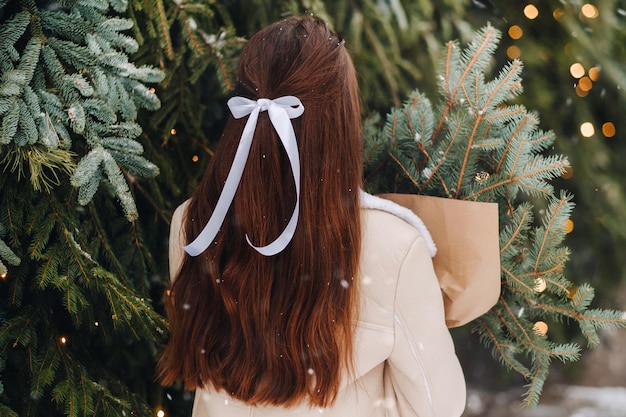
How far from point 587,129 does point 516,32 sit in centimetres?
56

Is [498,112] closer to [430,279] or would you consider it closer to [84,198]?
[430,279]

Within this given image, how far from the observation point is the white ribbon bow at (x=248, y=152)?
4.19 feet

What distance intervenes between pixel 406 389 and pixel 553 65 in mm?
1879

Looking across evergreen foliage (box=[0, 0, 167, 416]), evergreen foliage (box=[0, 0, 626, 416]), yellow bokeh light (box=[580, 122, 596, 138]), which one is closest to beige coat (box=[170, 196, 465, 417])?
evergreen foliage (box=[0, 0, 626, 416])

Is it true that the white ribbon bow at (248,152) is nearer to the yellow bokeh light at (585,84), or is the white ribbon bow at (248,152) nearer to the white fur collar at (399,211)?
the white fur collar at (399,211)

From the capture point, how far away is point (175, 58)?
83.2 inches

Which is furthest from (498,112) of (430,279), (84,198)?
(84,198)

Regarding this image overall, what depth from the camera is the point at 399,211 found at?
1.45 m

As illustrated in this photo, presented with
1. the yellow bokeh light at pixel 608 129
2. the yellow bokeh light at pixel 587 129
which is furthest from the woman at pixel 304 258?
the yellow bokeh light at pixel 608 129

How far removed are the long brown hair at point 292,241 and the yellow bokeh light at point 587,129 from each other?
169cm

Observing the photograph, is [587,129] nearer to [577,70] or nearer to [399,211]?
[577,70]

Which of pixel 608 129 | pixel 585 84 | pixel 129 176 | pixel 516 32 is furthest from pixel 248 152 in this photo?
pixel 608 129

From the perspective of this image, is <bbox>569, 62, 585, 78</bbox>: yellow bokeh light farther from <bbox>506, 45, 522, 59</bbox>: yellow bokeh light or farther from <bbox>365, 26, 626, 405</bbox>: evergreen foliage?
<bbox>365, 26, 626, 405</bbox>: evergreen foliage

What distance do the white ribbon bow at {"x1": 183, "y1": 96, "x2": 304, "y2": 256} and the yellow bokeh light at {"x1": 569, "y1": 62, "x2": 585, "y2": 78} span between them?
1.82 m
